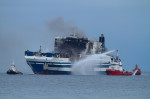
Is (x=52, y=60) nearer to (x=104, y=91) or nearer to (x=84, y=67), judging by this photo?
(x=84, y=67)

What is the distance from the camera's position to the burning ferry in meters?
134

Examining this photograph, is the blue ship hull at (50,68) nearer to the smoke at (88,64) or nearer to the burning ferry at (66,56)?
the burning ferry at (66,56)

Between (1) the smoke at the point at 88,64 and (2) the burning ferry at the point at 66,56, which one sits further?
(1) the smoke at the point at 88,64

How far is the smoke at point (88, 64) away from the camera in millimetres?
140375

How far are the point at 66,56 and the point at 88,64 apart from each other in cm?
688

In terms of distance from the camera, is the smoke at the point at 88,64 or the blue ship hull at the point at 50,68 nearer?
the blue ship hull at the point at 50,68

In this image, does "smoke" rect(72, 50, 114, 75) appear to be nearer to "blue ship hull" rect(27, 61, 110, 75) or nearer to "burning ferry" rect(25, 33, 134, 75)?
"burning ferry" rect(25, 33, 134, 75)

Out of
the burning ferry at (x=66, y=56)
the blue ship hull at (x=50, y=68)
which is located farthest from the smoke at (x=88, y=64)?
the blue ship hull at (x=50, y=68)

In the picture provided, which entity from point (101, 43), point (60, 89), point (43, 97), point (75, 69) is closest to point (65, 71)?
point (75, 69)

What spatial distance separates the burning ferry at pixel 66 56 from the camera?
13362cm

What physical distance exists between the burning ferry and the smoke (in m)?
0.47

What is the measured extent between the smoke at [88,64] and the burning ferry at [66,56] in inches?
18.4

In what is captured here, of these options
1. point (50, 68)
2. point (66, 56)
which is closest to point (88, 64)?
point (66, 56)

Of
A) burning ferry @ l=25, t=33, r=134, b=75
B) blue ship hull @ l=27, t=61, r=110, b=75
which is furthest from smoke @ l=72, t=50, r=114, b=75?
blue ship hull @ l=27, t=61, r=110, b=75
